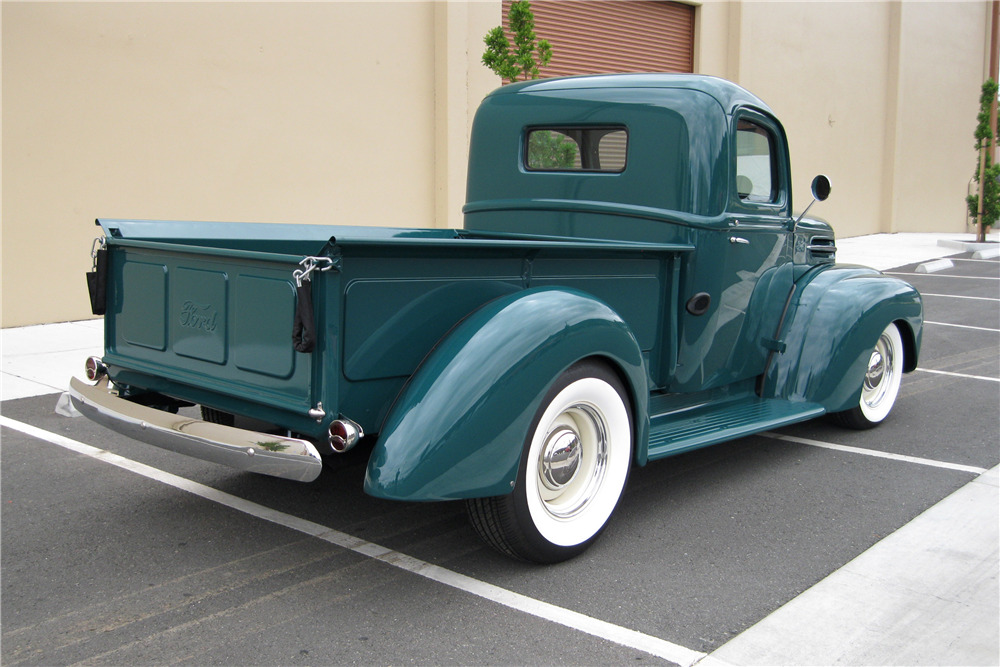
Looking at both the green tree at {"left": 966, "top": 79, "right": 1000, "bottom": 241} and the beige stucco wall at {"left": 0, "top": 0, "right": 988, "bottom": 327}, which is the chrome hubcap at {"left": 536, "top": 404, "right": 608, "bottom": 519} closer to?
the beige stucco wall at {"left": 0, "top": 0, "right": 988, "bottom": 327}

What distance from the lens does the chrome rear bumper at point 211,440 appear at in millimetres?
2949

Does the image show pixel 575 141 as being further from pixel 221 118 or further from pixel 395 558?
pixel 221 118

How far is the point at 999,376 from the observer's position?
718 centimetres

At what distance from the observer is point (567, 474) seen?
354 cm

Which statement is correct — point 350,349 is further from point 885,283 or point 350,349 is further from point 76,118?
point 76,118

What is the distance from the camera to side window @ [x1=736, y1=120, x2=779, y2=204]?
4.77m

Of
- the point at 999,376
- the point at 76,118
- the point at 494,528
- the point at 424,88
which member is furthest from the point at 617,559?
the point at 424,88

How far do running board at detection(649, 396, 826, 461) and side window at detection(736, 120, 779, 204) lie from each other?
44.9 inches

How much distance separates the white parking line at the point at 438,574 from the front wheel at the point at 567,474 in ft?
0.68

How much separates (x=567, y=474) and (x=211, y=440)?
4.49 ft

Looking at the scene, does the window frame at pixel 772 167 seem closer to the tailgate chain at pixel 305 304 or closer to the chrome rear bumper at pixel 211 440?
the tailgate chain at pixel 305 304

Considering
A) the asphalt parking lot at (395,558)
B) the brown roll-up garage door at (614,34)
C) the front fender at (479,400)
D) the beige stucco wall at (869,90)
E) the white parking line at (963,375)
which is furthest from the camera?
the beige stucco wall at (869,90)

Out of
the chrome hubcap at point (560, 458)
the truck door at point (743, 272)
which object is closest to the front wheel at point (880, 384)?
the truck door at point (743, 272)

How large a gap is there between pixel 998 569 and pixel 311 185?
26.7 feet
